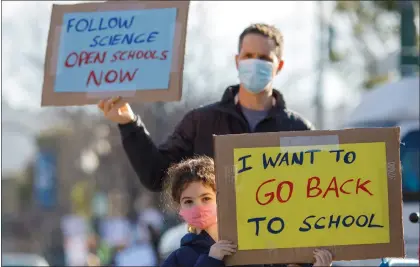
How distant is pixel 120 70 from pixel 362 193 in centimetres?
184

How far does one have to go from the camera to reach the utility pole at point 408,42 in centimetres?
1588

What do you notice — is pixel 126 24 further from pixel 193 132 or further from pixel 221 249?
pixel 221 249

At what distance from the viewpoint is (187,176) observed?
232 inches

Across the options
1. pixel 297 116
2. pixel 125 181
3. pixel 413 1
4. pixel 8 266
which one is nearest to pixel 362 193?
pixel 297 116

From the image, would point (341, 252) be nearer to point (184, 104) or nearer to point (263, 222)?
point (263, 222)

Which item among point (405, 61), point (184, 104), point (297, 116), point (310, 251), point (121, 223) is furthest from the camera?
point (184, 104)

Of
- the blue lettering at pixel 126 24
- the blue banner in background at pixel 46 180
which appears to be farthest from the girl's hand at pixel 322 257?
the blue banner in background at pixel 46 180

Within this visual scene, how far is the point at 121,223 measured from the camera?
2053cm

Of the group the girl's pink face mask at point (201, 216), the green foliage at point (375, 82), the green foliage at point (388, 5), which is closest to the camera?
the girl's pink face mask at point (201, 216)

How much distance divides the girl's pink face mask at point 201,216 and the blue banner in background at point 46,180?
48.7 metres

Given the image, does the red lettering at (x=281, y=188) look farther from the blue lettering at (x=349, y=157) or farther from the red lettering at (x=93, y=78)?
the red lettering at (x=93, y=78)

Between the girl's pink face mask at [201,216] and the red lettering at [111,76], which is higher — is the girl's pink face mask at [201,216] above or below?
below

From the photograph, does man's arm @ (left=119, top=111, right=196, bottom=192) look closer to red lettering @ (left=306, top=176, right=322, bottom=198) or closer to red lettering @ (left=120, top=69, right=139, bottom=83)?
red lettering @ (left=120, top=69, right=139, bottom=83)

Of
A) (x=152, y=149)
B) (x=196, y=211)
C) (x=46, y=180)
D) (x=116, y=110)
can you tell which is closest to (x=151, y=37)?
(x=116, y=110)
